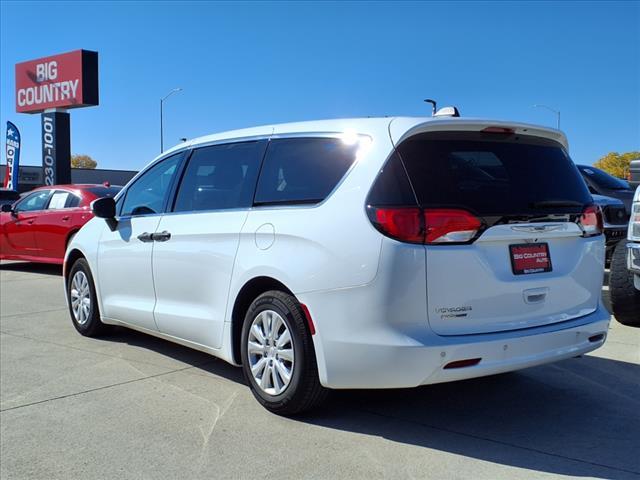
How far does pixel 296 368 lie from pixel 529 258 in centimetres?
150

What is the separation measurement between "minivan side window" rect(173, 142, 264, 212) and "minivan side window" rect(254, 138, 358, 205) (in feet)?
0.48

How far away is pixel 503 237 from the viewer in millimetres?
3584

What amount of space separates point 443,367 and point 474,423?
77 cm

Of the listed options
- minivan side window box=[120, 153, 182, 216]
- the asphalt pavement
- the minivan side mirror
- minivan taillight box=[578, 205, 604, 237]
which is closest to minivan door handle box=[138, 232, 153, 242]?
minivan side window box=[120, 153, 182, 216]

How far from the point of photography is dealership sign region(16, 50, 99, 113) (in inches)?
875

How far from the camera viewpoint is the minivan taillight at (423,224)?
3.43 meters

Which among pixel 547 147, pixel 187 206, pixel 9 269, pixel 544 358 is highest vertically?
pixel 547 147

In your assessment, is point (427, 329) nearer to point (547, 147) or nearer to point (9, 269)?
point (547, 147)

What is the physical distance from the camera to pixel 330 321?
11.8ft

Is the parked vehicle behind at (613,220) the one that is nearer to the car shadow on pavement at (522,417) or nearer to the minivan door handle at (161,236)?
the car shadow on pavement at (522,417)

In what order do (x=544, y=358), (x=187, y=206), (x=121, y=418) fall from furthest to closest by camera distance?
(x=187, y=206)
(x=121, y=418)
(x=544, y=358)

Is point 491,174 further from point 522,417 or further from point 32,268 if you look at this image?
point 32,268

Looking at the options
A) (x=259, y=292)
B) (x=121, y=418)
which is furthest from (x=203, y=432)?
(x=259, y=292)

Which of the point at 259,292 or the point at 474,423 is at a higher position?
the point at 259,292
